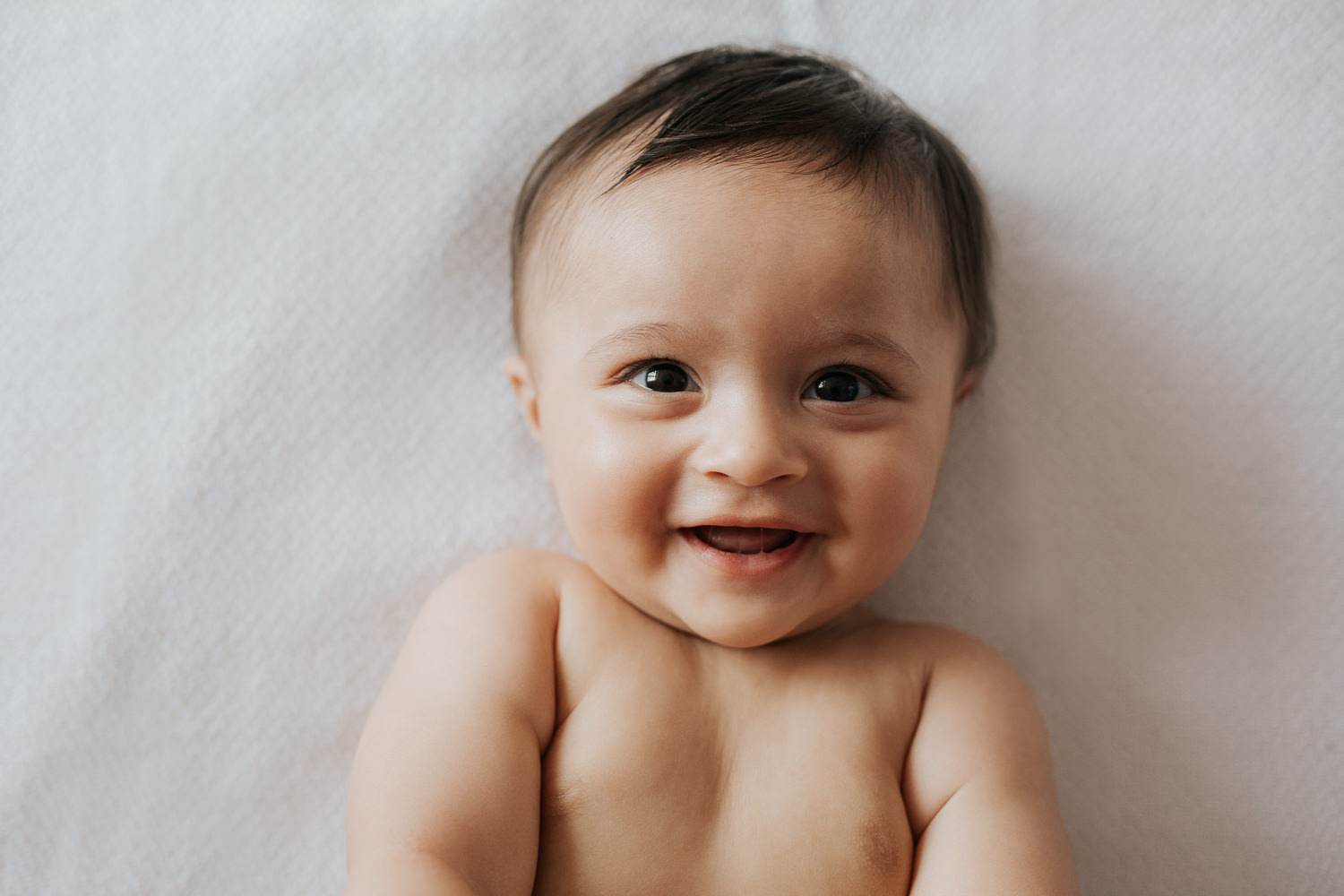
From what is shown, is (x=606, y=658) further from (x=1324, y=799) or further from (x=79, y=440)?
(x=1324, y=799)

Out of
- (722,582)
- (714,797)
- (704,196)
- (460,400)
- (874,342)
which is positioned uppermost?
(704,196)

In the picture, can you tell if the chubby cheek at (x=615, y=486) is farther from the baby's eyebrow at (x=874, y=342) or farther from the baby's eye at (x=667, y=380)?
the baby's eyebrow at (x=874, y=342)

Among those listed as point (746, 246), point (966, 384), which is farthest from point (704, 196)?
point (966, 384)

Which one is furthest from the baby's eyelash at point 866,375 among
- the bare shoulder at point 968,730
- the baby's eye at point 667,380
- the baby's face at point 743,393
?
the bare shoulder at point 968,730

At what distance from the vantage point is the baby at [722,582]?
3.10ft

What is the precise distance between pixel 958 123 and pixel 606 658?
32.3 inches

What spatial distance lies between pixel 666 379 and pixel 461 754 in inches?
15.9

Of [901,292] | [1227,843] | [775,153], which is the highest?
[775,153]

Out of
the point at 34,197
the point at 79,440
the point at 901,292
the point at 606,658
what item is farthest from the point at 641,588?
the point at 34,197

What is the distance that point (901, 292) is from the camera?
0.99 m

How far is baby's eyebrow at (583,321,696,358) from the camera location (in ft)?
3.13

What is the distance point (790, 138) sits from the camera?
3.27 ft

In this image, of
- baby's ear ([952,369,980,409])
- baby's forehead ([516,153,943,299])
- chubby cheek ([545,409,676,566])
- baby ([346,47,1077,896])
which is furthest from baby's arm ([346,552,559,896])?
baby's ear ([952,369,980,409])

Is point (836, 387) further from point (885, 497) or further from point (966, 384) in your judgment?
point (966, 384)
